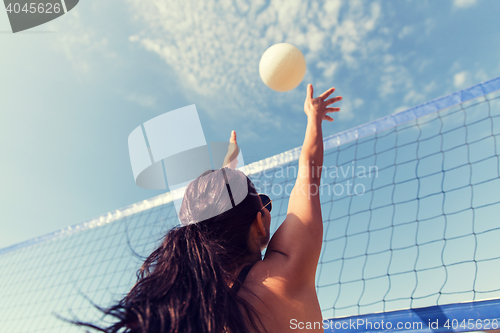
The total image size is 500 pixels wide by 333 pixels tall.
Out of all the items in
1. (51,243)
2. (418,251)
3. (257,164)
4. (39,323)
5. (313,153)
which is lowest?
(39,323)

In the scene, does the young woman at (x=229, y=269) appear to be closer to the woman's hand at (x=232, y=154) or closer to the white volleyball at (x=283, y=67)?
the woman's hand at (x=232, y=154)

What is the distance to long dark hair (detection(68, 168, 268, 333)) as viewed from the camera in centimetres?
98

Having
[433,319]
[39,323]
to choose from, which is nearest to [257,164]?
[433,319]

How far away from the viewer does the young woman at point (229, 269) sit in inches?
39.4

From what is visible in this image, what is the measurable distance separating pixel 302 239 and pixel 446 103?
3.25 metres

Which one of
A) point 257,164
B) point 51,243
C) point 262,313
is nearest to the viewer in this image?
point 262,313

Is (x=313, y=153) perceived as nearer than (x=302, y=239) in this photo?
No

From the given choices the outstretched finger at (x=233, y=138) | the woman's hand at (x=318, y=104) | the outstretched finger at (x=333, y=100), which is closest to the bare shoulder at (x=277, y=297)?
the woman's hand at (x=318, y=104)

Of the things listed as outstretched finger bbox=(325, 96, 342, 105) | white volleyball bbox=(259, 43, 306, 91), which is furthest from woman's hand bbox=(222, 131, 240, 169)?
white volleyball bbox=(259, 43, 306, 91)

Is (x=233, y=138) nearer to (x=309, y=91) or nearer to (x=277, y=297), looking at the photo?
(x=309, y=91)

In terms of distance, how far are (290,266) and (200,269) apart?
343mm

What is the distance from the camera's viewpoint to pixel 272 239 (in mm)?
1260

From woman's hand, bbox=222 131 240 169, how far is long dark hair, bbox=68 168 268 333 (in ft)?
3.74

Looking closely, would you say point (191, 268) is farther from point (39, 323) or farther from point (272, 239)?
point (39, 323)
